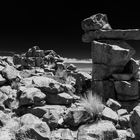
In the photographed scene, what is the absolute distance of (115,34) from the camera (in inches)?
834

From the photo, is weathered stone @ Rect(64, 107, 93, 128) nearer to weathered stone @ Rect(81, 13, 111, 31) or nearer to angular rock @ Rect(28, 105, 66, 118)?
angular rock @ Rect(28, 105, 66, 118)

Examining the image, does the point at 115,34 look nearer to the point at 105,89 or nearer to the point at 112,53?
the point at 112,53

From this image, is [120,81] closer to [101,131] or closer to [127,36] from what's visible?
[127,36]

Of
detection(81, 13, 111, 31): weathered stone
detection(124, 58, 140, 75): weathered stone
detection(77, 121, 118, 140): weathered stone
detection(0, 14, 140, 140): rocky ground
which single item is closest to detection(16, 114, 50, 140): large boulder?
detection(0, 14, 140, 140): rocky ground

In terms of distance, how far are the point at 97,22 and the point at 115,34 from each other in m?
1.74

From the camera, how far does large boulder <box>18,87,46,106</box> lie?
47.1ft

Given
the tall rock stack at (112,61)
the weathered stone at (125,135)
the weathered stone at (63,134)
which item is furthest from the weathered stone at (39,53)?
the weathered stone at (125,135)

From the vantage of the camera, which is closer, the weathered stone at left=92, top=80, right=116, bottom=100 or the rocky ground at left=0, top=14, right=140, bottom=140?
the rocky ground at left=0, top=14, right=140, bottom=140

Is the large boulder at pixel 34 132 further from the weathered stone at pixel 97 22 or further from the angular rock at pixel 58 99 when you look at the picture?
the weathered stone at pixel 97 22

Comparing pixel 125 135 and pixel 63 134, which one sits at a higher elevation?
pixel 63 134

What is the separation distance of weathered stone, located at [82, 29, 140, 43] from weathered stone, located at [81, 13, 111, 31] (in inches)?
16.3

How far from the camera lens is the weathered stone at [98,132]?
11055mm

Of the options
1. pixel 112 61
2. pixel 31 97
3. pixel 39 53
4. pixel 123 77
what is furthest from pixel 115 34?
pixel 39 53

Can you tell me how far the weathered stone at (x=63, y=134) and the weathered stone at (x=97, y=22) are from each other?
1131 cm
